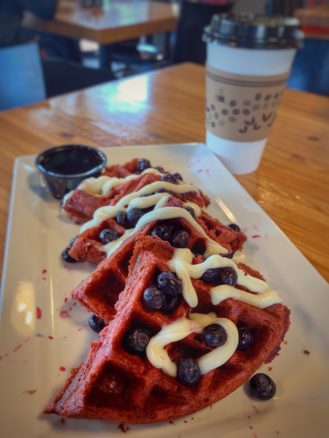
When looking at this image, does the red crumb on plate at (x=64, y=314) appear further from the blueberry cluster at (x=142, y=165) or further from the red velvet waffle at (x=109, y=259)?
the blueberry cluster at (x=142, y=165)

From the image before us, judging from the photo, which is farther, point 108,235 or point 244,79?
point 244,79

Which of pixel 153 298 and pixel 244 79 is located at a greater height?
pixel 244 79

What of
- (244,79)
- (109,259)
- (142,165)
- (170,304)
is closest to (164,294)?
(170,304)

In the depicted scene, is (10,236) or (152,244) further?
(10,236)

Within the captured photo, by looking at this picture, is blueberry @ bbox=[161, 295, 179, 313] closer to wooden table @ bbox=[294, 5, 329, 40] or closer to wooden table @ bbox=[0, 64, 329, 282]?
wooden table @ bbox=[0, 64, 329, 282]

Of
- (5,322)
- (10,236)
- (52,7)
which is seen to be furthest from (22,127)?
(52,7)

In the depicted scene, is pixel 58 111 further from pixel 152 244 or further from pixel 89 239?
pixel 152 244

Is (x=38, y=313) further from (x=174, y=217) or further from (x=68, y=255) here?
(x=174, y=217)
